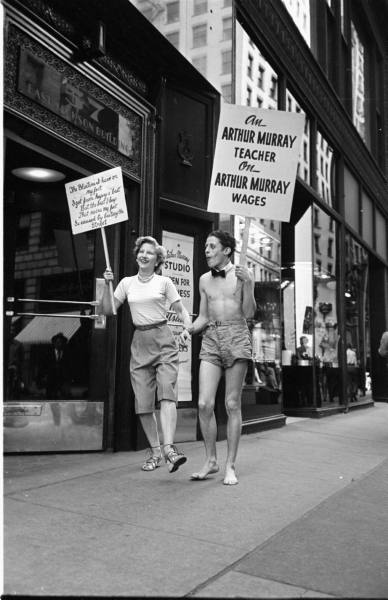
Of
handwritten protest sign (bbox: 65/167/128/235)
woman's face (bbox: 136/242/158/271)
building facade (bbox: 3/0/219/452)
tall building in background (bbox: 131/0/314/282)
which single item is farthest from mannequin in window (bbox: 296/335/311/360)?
handwritten protest sign (bbox: 65/167/128/235)

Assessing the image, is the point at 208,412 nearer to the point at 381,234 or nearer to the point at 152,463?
the point at 152,463

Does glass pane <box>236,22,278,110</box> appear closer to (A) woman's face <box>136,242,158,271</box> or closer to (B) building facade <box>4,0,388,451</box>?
(B) building facade <box>4,0,388,451</box>

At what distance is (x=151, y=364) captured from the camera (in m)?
5.09

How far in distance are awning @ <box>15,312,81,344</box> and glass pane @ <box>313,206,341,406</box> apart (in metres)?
6.02

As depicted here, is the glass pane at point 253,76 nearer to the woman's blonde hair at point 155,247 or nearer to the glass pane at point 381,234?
the woman's blonde hair at point 155,247

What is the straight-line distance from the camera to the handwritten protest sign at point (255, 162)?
491 centimetres

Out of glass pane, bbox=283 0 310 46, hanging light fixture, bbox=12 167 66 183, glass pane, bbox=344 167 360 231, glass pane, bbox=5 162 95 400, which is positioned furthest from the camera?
glass pane, bbox=344 167 360 231

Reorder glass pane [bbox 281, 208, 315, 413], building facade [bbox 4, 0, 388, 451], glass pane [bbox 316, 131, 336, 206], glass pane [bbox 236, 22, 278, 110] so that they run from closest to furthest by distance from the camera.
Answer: building facade [bbox 4, 0, 388, 451]
glass pane [bbox 236, 22, 278, 110]
glass pane [bbox 281, 208, 315, 413]
glass pane [bbox 316, 131, 336, 206]

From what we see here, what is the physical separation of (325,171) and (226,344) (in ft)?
27.8

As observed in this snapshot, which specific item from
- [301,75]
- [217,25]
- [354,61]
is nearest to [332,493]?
[217,25]

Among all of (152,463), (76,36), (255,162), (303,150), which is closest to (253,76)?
(303,150)

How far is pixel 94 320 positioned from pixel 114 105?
2195 millimetres

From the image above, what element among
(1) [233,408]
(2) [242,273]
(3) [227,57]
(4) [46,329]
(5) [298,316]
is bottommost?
(1) [233,408]

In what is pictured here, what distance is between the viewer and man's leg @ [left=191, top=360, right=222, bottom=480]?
15.7 feet
